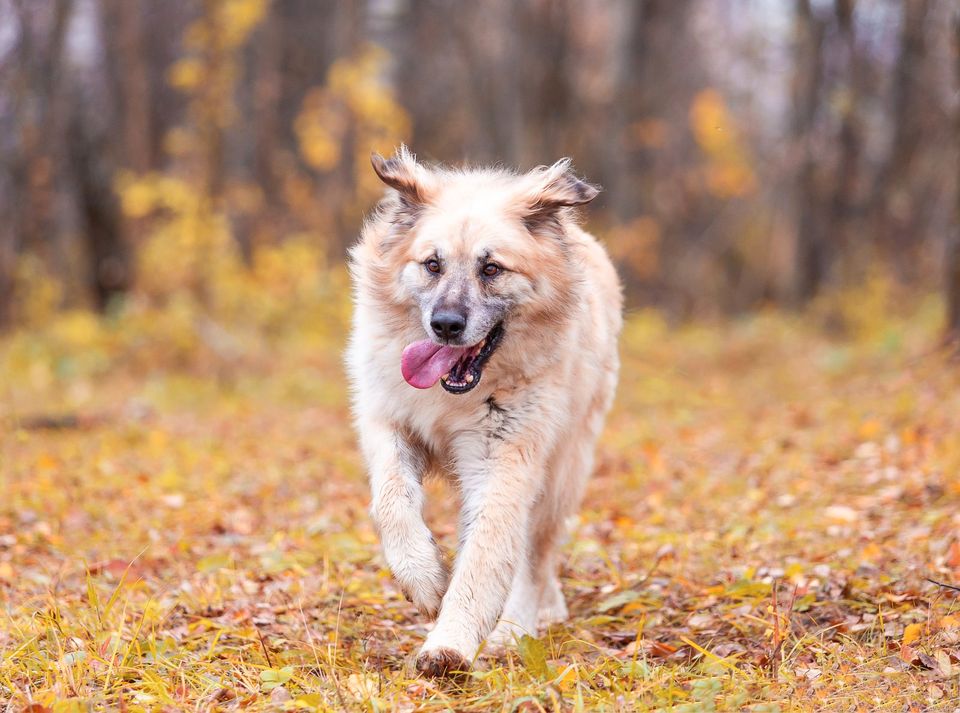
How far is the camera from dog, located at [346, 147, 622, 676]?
14.0ft

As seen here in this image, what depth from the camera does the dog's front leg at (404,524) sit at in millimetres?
4184

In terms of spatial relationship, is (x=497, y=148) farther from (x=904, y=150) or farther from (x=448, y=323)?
(x=448, y=323)

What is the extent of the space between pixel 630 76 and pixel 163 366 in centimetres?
966

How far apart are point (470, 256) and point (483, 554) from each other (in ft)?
4.27

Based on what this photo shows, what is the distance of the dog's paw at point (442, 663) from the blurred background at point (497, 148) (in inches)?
299

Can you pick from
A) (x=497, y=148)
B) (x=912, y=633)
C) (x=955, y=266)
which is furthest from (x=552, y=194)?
(x=497, y=148)

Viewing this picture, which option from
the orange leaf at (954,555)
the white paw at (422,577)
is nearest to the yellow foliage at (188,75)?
the white paw at (422,577)

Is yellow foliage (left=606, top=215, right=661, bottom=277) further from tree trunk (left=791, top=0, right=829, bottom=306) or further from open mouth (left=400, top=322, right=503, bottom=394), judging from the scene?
open mouth (left=400, top=322, right=503, bottom=394)

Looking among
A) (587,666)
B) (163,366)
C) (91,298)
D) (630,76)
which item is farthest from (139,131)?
(587,666)

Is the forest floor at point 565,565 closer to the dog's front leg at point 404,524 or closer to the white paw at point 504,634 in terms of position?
the white paw at point 504,634

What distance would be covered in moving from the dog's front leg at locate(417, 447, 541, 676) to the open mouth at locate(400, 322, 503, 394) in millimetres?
339

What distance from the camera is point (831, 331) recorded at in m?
16.2

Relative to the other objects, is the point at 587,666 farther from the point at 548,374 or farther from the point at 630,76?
the point at 630,76

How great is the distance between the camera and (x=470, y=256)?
4.65 m
